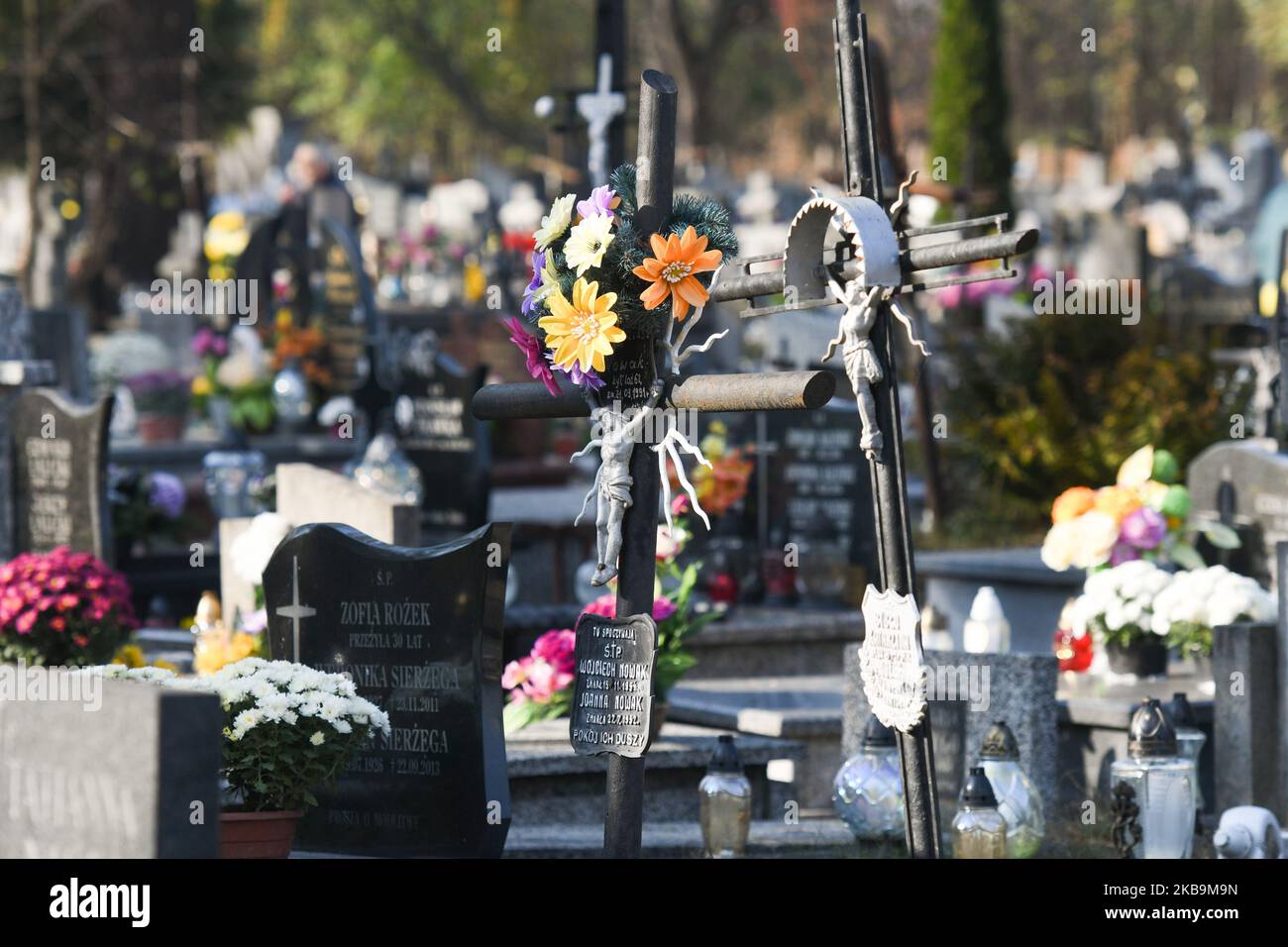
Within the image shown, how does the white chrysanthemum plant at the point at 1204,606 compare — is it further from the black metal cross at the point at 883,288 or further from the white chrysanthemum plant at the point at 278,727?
the white chrysanthemum plant at the point at 278,727

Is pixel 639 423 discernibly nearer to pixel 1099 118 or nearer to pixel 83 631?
pixel 83 631

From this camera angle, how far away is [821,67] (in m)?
47.5

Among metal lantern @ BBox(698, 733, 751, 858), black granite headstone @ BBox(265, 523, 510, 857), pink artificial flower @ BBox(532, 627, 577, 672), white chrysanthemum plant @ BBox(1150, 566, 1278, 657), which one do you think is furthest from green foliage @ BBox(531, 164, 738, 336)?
white chrysanthemum plant @ BBox(1150, 566, 1278, 657)

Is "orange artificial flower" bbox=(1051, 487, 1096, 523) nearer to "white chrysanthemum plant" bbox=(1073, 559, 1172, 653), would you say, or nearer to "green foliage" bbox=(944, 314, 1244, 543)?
"white chrysanthemum plant" bbox=(1073, 559, 1172, 653)

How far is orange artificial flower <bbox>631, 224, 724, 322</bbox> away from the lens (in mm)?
5836

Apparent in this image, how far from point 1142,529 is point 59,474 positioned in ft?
18.9

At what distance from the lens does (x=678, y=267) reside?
19.3 ft


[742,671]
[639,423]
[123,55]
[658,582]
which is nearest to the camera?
[639,423]

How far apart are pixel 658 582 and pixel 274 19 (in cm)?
3052

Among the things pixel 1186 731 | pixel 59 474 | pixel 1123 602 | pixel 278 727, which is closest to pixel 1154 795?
pixel 1186 731

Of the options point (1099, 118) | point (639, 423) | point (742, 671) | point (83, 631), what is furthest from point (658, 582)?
point (1099, 118)

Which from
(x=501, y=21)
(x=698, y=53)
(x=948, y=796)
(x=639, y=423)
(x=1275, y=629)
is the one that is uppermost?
(x=501, y=21)

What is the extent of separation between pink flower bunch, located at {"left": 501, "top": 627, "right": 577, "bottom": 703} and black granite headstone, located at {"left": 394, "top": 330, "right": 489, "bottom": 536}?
4.09 m

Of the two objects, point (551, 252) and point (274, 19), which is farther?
point (274, 19)
